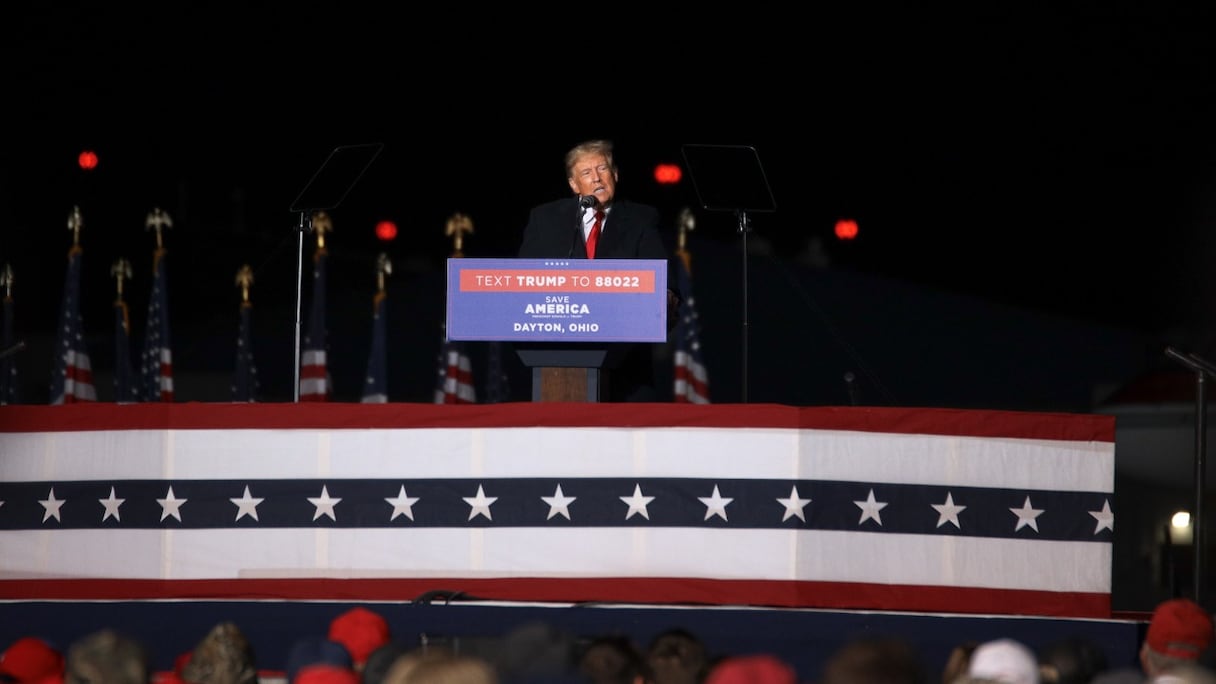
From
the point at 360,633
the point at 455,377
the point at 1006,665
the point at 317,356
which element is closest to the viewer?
the point at 1006,665

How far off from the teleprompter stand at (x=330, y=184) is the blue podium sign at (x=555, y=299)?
6.11ft

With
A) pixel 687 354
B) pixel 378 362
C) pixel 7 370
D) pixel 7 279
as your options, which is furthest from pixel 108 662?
pixel 7 279

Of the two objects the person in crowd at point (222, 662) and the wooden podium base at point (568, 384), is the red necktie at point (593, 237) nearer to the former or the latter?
the wooden podium base at point (568, 384)

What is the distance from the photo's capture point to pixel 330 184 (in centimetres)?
824

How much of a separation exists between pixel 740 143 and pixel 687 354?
4.19 meters

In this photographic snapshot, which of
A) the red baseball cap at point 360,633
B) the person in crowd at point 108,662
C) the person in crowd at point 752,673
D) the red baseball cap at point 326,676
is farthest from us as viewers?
the red baseball cap at point 360,633

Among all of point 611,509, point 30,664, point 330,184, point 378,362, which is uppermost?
point 330,184

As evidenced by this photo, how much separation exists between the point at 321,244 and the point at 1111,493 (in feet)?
29.1

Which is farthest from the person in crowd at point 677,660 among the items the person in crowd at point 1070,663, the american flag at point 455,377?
the american flag at point 455,377

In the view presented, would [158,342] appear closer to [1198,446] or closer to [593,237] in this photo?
[593,237]

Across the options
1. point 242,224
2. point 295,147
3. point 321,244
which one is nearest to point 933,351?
point 321,244

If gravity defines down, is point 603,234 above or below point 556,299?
above

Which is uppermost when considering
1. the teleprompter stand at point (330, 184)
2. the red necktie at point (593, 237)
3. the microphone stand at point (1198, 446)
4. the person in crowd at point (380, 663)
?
the teleprompter stand at point (330, 184)

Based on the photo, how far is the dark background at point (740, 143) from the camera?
16.6 m
